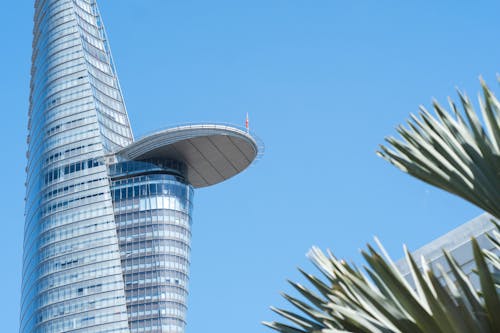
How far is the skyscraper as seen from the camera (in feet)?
352

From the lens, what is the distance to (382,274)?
434 centimetres

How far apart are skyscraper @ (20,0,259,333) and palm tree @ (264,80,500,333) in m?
103

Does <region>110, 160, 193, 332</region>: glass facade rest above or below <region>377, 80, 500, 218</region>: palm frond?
above

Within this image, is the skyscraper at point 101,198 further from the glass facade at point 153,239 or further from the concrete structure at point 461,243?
the concrete structure at point 461,243

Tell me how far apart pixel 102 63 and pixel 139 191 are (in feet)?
72.5

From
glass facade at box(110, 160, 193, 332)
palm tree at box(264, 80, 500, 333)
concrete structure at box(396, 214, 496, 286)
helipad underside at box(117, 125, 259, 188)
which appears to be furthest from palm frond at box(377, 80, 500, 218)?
helipad underside at box(117, 125, 259, 188)

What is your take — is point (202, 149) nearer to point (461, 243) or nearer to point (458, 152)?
point (461, 243)

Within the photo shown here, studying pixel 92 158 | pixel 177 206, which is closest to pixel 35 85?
pixel 92 158

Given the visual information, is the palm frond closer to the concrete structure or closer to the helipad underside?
the concrete structure

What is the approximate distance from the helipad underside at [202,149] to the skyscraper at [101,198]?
134mm

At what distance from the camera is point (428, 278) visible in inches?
162

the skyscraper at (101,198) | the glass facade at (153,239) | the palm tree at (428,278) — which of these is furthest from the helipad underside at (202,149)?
the palm tree at (428,278)

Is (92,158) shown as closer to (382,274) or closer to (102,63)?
(102,63)

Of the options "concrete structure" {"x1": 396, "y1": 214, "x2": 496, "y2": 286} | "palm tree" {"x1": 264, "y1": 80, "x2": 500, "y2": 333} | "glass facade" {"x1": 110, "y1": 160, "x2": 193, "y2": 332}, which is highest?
"glass facade" {"x1": 110, "y1": 160, "x2": 193, "y2": 332}
